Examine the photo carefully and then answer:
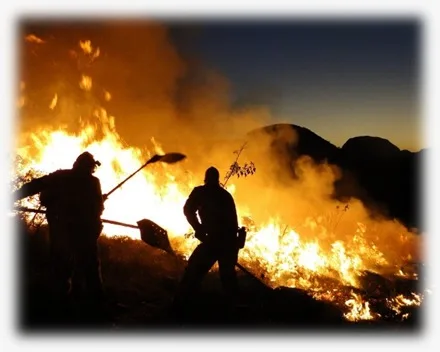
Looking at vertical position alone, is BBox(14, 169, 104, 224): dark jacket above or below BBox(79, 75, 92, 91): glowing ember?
below

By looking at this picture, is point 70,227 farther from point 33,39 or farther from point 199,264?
point 33,39

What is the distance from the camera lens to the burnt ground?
260 inches

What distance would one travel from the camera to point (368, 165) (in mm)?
29578

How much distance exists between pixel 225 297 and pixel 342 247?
6198 mm

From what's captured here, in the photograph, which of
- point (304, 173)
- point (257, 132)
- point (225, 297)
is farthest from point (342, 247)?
point (257, 132)

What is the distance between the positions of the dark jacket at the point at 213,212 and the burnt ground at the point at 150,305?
1276 millimetres

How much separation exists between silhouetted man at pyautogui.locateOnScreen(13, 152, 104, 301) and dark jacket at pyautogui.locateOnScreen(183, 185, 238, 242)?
158 centimetres

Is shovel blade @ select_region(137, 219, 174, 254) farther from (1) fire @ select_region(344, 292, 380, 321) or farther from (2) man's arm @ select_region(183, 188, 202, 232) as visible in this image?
(1) fire @ select_region(344, 292, 380, 321)

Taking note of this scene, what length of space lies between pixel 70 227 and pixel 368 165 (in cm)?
2571

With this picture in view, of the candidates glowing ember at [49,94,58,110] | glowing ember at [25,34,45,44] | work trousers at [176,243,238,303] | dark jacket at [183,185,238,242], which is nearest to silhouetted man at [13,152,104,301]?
work trousers at [176,243,238,303]

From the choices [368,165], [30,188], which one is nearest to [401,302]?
[30,188]

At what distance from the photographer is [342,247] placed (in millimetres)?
13477

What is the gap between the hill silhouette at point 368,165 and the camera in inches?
1006

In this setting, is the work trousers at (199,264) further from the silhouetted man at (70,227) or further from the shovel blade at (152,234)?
the silhouetted man at (70,227)
